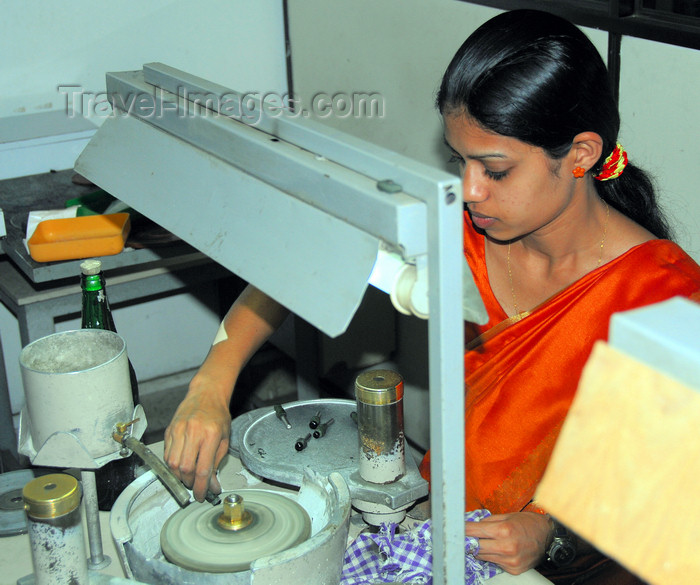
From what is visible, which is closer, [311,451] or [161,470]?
[161,470]

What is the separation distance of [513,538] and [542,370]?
380 mm

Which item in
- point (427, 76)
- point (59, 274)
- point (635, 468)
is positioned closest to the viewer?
point (635, 468)

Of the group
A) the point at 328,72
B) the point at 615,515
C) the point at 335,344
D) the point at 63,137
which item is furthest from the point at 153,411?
the point at 615,515

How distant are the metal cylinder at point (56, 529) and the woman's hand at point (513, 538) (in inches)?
16.2

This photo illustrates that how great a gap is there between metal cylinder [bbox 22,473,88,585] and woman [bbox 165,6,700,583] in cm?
23

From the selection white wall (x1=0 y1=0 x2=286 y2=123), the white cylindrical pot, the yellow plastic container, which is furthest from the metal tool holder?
white wall (x1=0 y1=0 x2=286 y2=123)

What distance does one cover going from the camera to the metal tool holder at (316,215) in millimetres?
560

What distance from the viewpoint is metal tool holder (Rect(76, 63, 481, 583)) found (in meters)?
0.56

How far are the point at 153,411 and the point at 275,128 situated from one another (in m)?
2.01

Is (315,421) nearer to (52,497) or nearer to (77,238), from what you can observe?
(52,497)

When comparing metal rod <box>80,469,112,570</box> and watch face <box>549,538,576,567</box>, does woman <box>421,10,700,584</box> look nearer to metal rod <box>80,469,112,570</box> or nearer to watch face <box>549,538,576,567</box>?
watch face <box>549,538,576,567</box>

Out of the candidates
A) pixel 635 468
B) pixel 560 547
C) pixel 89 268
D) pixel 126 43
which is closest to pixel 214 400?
pixel 89 268

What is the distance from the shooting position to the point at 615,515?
0.33 meters

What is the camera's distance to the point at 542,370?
1.29m
